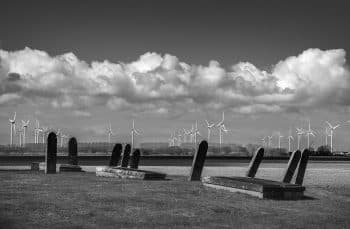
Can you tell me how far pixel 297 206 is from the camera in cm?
1400

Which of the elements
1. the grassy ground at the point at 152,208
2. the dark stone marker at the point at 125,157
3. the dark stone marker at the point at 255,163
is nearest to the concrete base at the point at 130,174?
the grassy ground at the point at 152,208

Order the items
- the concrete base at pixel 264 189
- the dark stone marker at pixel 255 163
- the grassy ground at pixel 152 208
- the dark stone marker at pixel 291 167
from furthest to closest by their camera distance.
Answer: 1. the dark stone marker at pixel 255 163
2. the dark stone marker at pixel 291 167
3. the concrete base at pixel 264 189
4. the grassy ground at pixel 152 208

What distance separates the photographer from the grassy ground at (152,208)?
10523 millimetres

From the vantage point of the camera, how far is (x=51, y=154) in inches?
981

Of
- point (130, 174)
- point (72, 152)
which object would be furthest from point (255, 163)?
point (72, 152)

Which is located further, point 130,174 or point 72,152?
point 72,152

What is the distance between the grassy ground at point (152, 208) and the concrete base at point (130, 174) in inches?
125

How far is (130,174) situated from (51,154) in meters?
5.80

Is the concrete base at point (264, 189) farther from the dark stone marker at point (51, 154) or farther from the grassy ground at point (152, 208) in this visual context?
the dark stone marker at point (51, 154)

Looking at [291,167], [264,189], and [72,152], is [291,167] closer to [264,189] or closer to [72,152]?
[264,189]

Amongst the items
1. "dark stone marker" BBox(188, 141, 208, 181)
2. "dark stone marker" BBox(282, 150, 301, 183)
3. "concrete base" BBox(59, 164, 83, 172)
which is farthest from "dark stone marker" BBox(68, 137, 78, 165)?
"dark stone marker" BBox(282, 150, 301, 183)

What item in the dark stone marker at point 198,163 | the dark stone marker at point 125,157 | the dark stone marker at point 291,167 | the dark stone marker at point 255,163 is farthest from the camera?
the dark stone marker at point 125,157

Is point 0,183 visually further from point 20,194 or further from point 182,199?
point 182,199

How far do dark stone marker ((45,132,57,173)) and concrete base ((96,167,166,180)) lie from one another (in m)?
2.87
